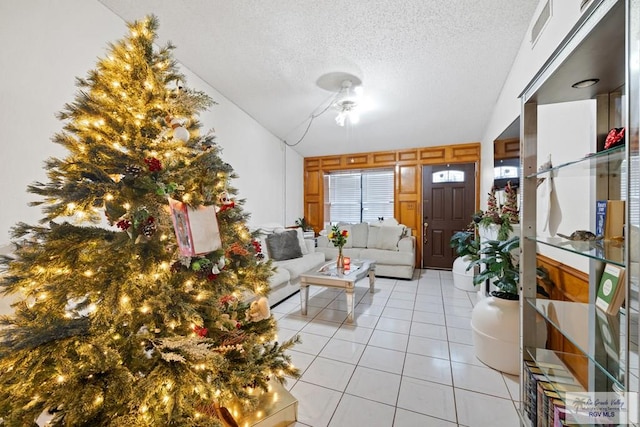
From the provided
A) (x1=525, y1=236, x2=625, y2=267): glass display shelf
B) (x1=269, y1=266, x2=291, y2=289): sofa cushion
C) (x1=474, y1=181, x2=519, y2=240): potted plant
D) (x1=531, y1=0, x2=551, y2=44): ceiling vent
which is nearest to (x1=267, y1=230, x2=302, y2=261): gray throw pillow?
(x1=269, y1=266, x2=291, y2=289): sofa cushion

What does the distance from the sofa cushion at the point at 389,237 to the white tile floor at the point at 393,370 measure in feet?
4.63

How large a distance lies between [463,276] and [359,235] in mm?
1857

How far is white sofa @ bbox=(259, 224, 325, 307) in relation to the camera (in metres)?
3.09

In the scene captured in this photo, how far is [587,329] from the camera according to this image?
1.06 metres

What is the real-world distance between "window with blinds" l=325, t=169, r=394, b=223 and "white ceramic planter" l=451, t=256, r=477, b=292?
1.88 m

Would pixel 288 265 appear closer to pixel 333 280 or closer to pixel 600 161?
pixel 333 280

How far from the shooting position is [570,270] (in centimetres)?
146

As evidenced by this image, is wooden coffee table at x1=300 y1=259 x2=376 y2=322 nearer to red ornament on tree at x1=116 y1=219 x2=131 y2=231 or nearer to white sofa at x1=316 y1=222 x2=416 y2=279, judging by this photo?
white sofa at x1=316 y1=222 x2=416 y2=279

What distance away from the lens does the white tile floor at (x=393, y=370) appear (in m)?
1.48

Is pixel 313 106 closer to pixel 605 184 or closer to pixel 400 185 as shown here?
pixel 400 185

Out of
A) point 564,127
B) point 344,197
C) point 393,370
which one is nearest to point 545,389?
point 393,370

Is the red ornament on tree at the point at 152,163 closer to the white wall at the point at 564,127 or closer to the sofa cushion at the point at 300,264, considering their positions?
the white wall at the point at 564,127

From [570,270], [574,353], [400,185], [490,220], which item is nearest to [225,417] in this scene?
[574,353]

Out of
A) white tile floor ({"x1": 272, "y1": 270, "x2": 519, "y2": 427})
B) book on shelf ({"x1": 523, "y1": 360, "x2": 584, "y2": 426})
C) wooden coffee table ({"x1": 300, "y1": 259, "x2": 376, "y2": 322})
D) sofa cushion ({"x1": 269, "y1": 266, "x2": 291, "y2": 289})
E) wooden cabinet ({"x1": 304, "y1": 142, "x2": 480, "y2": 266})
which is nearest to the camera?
book on shelf ({"x1": 523, "y1": 360, "x2": 584, "y2": 426})
